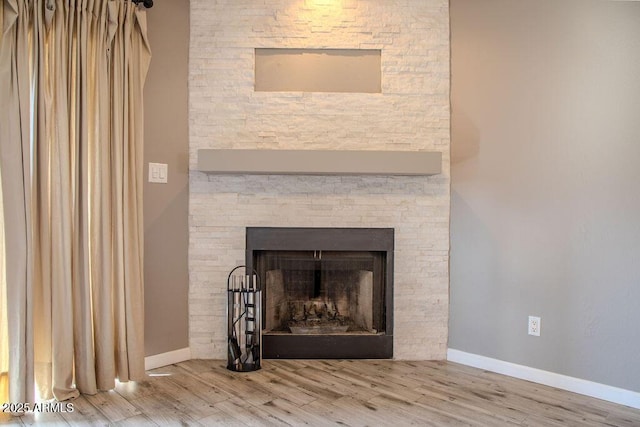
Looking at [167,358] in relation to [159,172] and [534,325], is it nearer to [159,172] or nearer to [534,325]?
[159,172]

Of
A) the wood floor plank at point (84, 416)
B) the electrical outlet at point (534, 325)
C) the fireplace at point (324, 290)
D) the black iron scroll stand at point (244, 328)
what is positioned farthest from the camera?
the fireplace at point (324, 290)

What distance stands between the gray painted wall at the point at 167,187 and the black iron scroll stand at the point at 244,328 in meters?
0.36

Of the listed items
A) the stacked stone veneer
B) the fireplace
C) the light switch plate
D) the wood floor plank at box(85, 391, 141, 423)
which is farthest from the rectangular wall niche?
the wood floor plank at box(85, 391, 141, 423)

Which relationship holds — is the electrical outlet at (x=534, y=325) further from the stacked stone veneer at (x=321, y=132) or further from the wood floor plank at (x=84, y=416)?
the wood floor plank at (x=84, y=416)

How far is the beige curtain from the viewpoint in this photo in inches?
76.5

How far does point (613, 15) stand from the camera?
220 centimetres

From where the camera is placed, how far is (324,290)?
282 centimetres

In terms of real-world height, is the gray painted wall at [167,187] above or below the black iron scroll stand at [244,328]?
above

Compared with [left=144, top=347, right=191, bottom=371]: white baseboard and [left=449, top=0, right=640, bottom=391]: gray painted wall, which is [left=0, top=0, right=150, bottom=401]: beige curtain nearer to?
[left=144, top=347, right=191, bottom=371]: white baseboard

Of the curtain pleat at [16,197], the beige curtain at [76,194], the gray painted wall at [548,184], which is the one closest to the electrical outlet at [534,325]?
the gray painted wall at [548,184]

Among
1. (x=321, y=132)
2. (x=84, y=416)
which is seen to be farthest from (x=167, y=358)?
(x=321, y=132)

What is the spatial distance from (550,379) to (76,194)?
2.67 m

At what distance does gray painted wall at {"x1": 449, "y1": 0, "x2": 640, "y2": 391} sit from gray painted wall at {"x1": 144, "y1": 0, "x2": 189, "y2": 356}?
1.70 m

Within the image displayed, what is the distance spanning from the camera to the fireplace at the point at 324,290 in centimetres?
271
